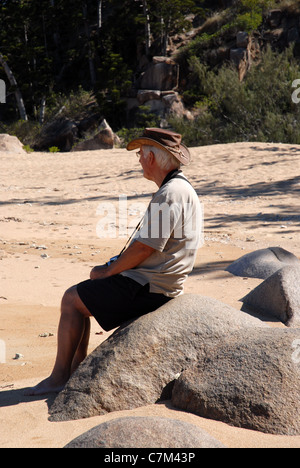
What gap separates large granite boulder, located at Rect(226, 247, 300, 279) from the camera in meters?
6.00

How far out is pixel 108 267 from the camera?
3066 millimetres

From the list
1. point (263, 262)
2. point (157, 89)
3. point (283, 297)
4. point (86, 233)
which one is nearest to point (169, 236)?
point (283, 297)

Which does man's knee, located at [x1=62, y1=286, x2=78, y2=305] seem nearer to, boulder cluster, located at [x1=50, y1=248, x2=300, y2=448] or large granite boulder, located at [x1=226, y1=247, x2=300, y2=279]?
boulder cluster, located at [x1=50, y1=248, x2=300, y2=448]

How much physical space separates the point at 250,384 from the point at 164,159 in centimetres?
130

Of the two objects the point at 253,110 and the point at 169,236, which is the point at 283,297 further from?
the point at 253,110

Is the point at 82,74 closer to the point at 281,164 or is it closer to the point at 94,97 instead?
the point at 94,97

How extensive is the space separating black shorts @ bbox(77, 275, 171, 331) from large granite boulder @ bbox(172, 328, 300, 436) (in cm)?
44

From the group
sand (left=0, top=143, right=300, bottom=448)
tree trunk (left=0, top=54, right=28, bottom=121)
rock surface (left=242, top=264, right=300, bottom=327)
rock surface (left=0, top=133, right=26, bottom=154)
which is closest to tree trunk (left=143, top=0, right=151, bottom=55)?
tree trunk (left=0, top=54, right=28, bottom=121)

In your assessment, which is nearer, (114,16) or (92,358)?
(92,358)

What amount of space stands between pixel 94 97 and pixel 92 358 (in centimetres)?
2671

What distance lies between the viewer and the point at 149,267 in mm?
3008

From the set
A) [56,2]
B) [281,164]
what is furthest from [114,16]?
[281,164]

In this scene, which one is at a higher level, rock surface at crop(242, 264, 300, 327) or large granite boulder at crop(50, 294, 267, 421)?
large granite boulder at crop(50, 294, 267, 421)
